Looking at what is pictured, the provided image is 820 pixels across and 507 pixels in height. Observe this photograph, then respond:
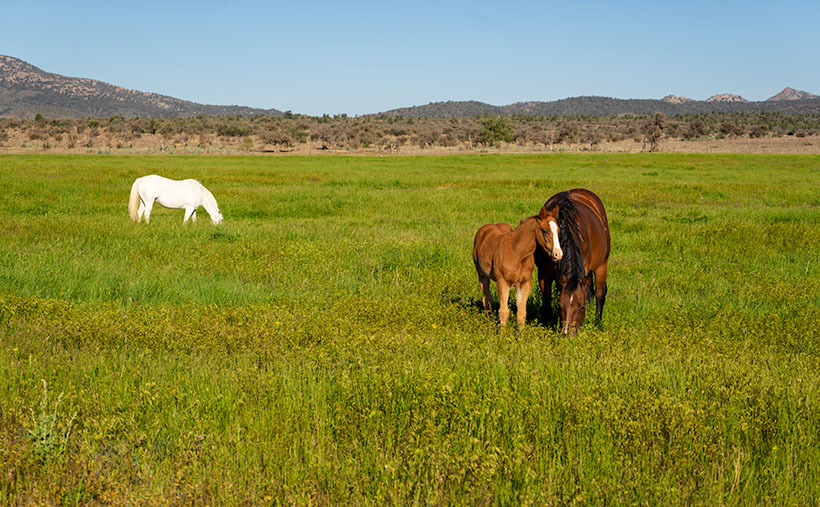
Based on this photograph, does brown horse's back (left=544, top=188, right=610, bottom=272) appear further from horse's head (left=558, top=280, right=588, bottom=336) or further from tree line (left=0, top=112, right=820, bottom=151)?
tree line (left=0, top=112, right=820, bottom=151)

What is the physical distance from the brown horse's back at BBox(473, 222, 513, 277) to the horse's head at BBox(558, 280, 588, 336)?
104 centimetres

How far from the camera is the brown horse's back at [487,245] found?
7.39 metres

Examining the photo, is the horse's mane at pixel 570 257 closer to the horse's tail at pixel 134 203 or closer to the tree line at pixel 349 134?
the horse's tail at pixel 134 203

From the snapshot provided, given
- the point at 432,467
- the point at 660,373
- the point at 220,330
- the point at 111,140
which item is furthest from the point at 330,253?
the point at 111,140

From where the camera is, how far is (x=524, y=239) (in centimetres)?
688

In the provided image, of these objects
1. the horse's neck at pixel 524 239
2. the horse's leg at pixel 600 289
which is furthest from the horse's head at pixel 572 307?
the horse's leg at pixel 600 289

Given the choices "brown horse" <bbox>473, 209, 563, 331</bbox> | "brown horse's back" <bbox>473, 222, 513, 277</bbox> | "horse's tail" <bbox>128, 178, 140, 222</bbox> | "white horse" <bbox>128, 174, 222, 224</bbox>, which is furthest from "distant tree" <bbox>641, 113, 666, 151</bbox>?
"brown horse" <bbox>473, 209, 563, 331</bbox>

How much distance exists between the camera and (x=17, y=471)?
11.4 ft

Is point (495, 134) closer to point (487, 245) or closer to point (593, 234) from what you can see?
point (593, 234)

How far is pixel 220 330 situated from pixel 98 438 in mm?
2868

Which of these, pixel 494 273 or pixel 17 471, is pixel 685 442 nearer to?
pixel 494 273

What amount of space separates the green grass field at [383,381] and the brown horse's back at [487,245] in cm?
66

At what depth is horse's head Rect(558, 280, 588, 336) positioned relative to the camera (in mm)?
6672

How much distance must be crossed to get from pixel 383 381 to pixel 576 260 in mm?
3051
